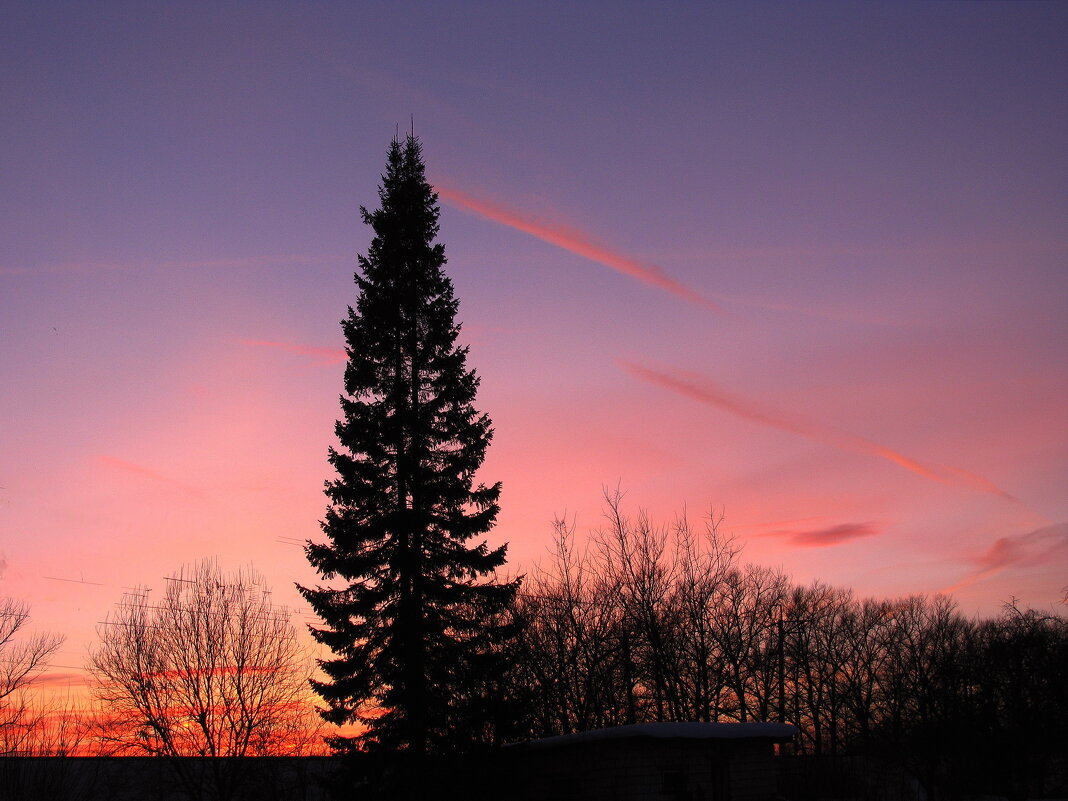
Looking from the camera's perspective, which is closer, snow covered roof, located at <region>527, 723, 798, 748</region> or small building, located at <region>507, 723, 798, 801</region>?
snow covered roof, located at <region>527, 723, 798, 748</region>

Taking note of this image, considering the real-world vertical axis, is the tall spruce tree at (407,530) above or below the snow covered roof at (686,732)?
above

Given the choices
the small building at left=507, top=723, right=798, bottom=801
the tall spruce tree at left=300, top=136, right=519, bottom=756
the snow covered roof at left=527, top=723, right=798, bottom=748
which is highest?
the tall spruce tree at left=300, top=136, right=519, bottom=756

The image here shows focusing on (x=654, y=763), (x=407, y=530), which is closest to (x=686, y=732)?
(x=654, y=763)

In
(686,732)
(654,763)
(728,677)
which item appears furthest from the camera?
(728,677)

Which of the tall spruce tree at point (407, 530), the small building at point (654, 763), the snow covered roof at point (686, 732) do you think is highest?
the tall spruce tree at point (407, 530)

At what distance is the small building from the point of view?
23.8m

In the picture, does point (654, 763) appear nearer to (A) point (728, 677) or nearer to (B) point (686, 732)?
(B) point (686, 732)

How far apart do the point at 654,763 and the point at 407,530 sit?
9922mm

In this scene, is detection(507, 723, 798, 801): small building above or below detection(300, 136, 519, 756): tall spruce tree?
below

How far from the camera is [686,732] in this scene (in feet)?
78.0

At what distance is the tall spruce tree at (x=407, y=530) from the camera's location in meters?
23.6

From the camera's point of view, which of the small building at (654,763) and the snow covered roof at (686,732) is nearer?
the snow covered roof at (686,732)

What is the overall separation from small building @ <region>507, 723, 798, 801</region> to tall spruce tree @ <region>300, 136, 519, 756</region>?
2.78 m

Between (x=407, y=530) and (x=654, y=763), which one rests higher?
(x=407, y=530)
